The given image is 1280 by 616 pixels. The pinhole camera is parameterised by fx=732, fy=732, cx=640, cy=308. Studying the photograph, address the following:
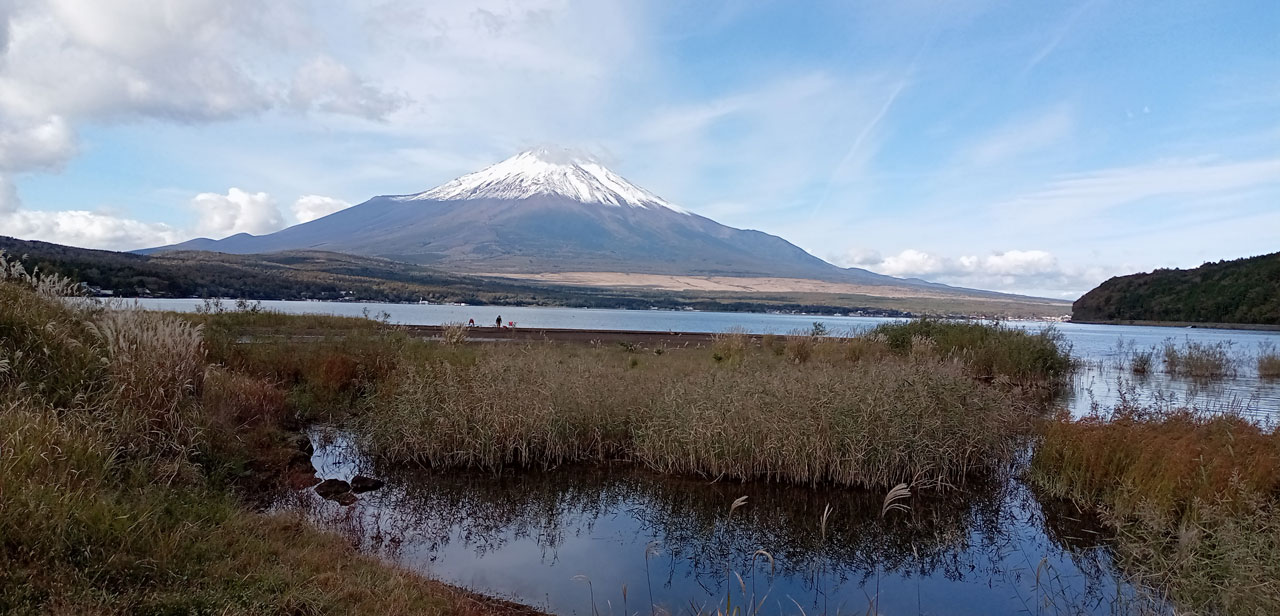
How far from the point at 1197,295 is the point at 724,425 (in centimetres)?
7618

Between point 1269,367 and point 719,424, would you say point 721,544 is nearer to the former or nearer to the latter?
point 719,424

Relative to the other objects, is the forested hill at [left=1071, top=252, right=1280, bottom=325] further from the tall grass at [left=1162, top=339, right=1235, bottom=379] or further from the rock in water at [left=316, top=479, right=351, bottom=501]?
the rock in water at [left=316, top=479, right=351, bottom=501]

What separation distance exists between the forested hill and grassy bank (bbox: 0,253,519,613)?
237 feet

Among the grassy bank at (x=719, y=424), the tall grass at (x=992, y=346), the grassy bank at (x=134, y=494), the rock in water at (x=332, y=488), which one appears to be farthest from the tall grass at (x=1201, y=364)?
the grassy bank at (x=134, y=494)

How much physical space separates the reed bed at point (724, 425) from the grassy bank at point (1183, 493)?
4.40 feet

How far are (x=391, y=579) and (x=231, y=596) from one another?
1163 mm

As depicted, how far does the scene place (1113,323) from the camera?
3152 inches

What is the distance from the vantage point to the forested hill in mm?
59250

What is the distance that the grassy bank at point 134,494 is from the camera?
4180mm

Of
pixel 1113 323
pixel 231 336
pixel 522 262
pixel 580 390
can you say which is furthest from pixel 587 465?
pixel 522 262

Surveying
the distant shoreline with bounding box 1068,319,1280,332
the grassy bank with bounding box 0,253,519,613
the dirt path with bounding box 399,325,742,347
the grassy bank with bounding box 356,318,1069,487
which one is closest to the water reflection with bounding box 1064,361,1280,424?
the grassy bank with bounding box 356,318,1069,487

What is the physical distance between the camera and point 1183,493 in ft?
24.8

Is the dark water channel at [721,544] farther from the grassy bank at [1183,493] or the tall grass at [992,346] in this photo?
the tall grass at [992,346]

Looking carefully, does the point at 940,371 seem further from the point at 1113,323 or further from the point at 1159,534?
the point at 1113,323
